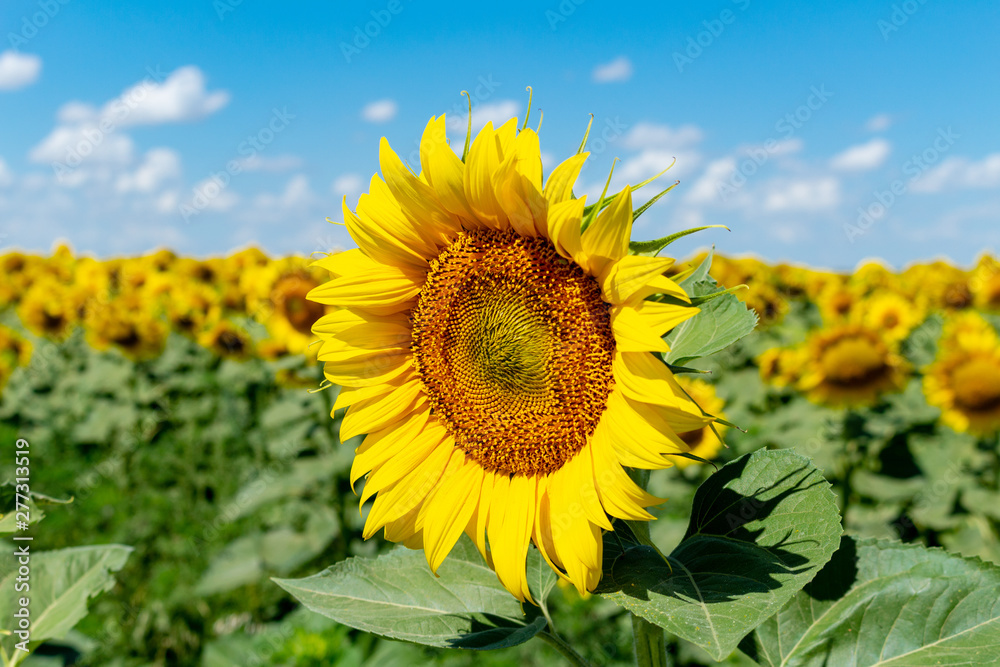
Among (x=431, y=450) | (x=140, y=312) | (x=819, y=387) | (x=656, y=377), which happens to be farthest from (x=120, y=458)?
(x=656, y=377)

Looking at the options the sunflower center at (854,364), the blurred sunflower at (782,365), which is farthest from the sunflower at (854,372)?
the blurred sunflower at (782,365)

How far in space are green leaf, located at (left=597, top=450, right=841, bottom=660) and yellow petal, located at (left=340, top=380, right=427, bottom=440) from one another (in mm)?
507

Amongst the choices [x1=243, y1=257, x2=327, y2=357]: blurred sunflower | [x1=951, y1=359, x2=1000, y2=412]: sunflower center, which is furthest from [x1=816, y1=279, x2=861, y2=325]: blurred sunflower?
[x1=243, y1=257, x2=327, y2=357]: blurred sunflower

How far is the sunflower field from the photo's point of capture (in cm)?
152

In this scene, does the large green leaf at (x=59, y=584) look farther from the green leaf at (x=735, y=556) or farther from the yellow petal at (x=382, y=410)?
the green leaf at (x=735, y=556)

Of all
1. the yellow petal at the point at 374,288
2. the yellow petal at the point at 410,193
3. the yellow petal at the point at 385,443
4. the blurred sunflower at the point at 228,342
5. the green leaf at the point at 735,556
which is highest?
the blurred sunflower at the point at 228,342

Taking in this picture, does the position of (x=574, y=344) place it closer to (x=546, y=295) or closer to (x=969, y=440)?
(x=546, y=295)

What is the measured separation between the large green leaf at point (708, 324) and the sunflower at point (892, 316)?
6.44 meters

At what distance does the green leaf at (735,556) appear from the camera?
112 centimetres

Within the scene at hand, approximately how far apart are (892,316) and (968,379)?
252 centimetres

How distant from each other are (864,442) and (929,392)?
22.4 inches

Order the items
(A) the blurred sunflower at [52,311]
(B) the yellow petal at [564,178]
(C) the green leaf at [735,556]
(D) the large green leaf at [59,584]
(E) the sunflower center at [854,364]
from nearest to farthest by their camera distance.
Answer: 1. (C) the green leaf at [735,556]
2. (B) the yellow petal at [564,178]
3. (D) the large green leaf at [59,584]
4. (E) the sunflower center at [854,364]
5. (A) the blurred sunflower at [52,311]

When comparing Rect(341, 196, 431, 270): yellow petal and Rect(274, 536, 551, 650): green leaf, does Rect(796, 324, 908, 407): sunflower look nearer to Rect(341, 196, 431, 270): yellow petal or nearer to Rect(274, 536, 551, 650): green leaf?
Rect(274, 536, 551, 650): green leaf

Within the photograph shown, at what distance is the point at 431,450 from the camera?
1.56 meters
